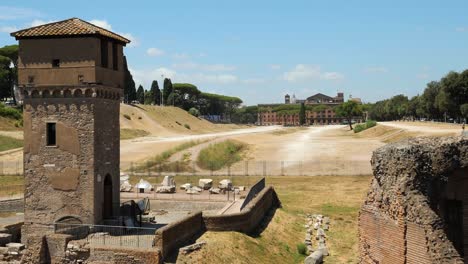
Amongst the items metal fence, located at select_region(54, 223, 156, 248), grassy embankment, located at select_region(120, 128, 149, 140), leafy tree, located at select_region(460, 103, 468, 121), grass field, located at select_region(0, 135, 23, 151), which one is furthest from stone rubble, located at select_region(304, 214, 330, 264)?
grassy embankment, located at select_region(120, 128, 149, 140)

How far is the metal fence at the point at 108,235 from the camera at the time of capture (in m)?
19.7

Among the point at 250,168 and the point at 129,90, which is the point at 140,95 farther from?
the point at 250,168

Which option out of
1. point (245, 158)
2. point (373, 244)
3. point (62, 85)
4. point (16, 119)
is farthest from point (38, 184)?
point (16, 119)

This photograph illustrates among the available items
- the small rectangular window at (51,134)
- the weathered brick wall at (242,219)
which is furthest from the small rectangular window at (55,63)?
the weathered brick wall at (242,219)

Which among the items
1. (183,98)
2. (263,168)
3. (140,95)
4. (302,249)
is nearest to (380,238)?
(302,249)

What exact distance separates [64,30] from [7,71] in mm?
79272

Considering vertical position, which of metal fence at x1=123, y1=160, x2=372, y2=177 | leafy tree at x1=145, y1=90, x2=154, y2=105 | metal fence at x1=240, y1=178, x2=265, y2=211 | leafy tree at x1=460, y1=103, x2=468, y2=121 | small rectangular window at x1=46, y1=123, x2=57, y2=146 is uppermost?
leafy tree at x1=145, y1=90, x2=154, y2=105

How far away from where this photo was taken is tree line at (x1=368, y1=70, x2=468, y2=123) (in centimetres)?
7862

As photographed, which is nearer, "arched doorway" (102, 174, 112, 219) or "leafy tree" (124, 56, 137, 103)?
"arched doorway" (102, 174, 112, 219)

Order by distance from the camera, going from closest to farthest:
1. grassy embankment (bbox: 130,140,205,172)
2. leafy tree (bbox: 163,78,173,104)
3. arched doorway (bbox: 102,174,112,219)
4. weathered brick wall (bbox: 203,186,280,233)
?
weathered brick wall (bbox: 203,186,280,233) < arched doorway (bbox: 102,174,112,219) < grassy embankment (bbox: 130,140,205,172) < leafy tree (bbox: 163,78,173,104)

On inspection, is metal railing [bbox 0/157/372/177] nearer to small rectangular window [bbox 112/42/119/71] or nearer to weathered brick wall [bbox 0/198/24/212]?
weathered brick wall [bbox 0/198/24/212]

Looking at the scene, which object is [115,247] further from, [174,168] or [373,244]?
[174,168]

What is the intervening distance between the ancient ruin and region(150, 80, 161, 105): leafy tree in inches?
5251

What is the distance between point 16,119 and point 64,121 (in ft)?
200
